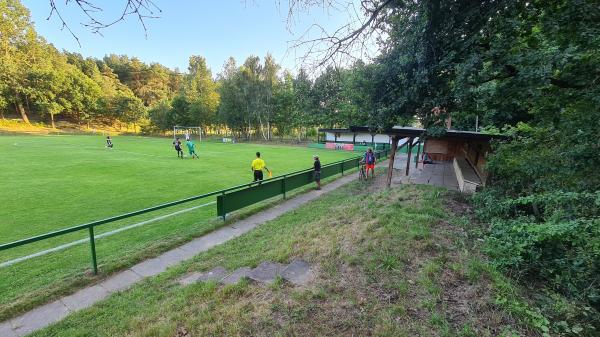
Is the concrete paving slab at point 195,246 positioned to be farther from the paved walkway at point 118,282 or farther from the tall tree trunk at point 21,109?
the tall tree trunk at point 21,109

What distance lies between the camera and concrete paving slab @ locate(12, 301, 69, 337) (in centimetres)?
340

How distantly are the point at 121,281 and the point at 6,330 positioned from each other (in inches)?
53.7

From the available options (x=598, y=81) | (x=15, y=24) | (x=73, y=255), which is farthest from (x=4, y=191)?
(x=15, y=24)

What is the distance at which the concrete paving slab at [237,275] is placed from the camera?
3663 mm

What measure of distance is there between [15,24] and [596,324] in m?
77.7

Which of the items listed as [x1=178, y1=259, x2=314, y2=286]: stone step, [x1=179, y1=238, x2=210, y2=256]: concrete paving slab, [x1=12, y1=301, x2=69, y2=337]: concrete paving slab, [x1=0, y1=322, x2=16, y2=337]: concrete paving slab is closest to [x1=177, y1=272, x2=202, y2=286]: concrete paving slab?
[x1=178, y1=259, x2=314, y2=286]: stone step

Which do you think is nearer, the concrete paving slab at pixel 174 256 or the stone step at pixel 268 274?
the stone step at pixel 268 274

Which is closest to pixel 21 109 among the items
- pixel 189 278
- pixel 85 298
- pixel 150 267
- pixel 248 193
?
pixel 248 193

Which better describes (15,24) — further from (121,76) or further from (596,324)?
(596,324)

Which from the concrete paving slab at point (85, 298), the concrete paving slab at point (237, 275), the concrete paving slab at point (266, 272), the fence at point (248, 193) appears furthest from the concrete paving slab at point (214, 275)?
the fence at point (248, 193)

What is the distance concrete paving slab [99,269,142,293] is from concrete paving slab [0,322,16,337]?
43.0 inches

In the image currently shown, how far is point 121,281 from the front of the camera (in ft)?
14.9

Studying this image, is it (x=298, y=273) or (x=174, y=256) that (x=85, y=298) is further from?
(x=298, y=273)

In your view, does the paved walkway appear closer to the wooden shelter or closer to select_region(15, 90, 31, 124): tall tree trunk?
the wooden shelter
